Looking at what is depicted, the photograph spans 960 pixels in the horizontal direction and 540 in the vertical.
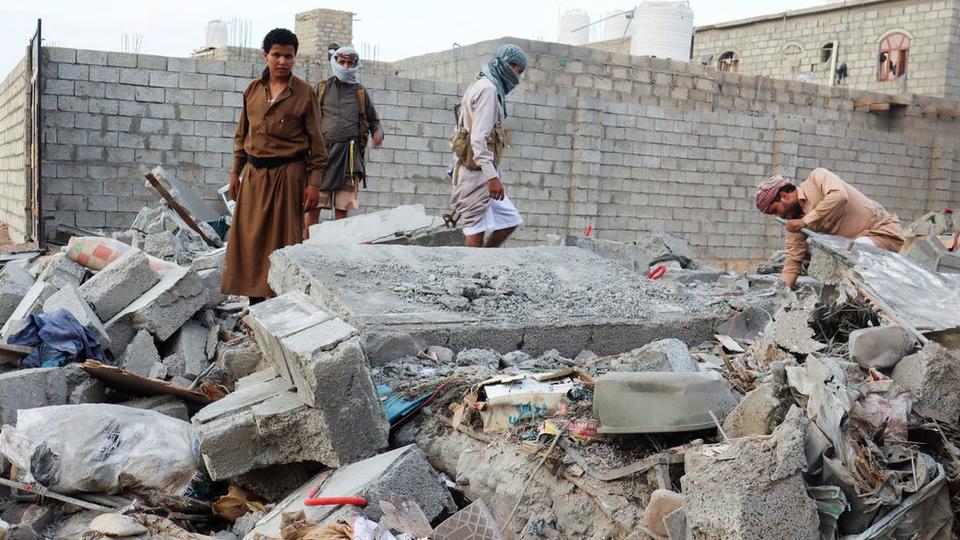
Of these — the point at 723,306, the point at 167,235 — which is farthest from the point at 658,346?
the point at 167,235

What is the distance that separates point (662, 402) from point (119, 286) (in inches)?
144

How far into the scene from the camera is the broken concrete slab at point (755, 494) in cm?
242

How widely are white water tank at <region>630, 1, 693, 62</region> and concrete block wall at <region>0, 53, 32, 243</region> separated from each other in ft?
36.5

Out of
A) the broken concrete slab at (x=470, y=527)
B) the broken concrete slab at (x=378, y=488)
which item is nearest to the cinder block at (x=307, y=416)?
the broken concrete slab at (x=378, y=488)

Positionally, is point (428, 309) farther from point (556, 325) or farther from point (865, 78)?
point (865, 78)

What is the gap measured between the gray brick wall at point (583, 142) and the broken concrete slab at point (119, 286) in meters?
4.59

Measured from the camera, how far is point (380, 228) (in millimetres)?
Result: 6664

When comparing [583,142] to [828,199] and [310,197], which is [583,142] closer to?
[828,199]

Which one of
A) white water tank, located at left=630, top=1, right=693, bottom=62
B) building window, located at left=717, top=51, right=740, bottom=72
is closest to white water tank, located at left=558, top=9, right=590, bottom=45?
building window, located at left=717, top=51, right=740, bottom=72

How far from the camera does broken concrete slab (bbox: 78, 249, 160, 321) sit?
5.35 meters

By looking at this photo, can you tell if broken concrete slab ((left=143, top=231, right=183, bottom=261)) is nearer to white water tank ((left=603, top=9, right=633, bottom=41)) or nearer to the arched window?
white water tank ((left=603, top=9, right=633, bottom=41))

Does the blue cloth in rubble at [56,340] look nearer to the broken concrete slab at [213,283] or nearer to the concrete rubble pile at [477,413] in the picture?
the concrete rubble pile at [477,413]

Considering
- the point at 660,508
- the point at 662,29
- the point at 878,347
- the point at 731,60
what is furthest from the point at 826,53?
the point at 660,508

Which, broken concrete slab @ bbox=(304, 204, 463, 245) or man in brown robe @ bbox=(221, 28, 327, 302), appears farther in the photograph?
broken concrete slab @ bbox=(304, 204, 463, 245)
